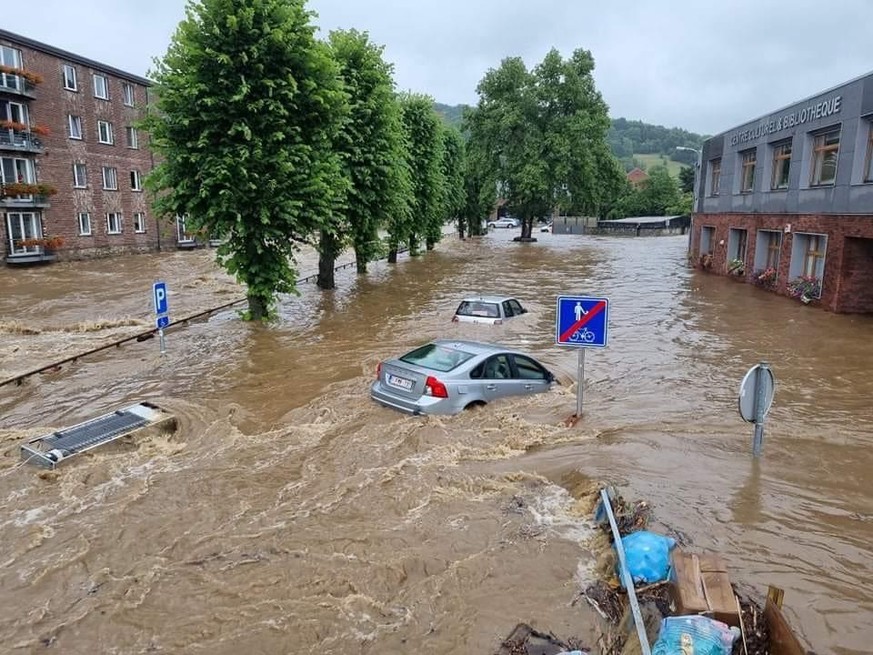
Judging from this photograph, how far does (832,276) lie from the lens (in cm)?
1948

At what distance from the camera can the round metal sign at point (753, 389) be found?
7082 mm

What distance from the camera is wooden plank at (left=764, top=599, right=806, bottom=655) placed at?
4.06 metres

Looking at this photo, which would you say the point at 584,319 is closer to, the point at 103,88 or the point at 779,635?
the point at 779,635

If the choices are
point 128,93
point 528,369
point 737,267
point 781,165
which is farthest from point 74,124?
Result: point 781,165

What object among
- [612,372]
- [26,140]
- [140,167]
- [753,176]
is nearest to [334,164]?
[612,372]

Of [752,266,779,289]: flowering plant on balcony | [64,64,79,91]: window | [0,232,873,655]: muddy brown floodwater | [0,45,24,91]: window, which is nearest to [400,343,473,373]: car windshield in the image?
[0,232,873,655]: muddy brown floodwater

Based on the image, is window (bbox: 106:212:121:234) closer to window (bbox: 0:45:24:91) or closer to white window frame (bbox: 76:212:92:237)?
white window frame (bbox: 76:212:92:237)

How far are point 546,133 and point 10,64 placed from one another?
122 feet

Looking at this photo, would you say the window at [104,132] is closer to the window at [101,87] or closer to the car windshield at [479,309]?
the window at [101,87]

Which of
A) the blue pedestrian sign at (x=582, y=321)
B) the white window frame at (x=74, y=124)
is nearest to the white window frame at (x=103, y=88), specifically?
the white window frame at (x=74, y=124)

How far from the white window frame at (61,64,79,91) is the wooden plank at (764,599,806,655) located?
42.2 metres

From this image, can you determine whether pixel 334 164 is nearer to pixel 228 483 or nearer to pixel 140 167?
pixel 228 483

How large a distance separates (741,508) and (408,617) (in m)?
4.07

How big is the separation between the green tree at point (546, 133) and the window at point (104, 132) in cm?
2815
